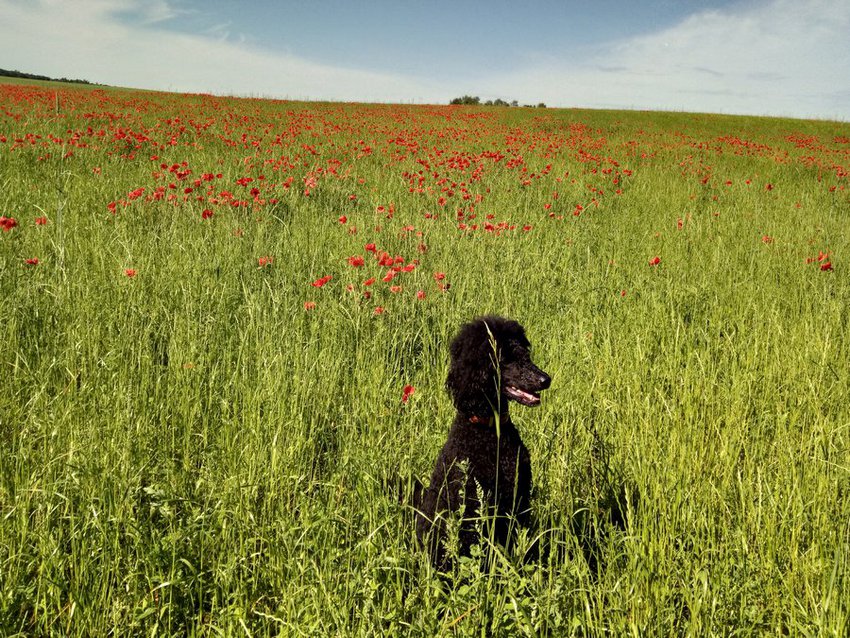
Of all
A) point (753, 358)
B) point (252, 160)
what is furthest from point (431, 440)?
point (252, 160)

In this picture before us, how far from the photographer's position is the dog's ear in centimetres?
190

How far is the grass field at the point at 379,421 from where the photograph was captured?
1562 millimetres

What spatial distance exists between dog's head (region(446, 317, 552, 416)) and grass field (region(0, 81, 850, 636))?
0.46 metres

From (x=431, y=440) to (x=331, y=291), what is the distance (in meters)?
1.69

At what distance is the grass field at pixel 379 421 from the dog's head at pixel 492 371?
458 millimetres

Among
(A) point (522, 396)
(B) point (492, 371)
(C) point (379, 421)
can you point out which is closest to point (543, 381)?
(A) point (522, 396)

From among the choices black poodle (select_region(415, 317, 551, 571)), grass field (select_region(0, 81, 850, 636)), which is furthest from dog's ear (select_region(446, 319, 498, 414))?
grass field (select_region(0, 81, 850, 636))

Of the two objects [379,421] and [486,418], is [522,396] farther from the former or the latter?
[379,421]

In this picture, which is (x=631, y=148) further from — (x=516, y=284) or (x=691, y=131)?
(x=516, y=284)

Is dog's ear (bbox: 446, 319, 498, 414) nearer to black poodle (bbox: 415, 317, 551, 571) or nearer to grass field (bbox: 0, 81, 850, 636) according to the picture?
black poodle (bbox: 415, 317, 551, 571)

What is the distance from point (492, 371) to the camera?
1895mm

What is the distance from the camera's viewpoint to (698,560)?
1.82 m

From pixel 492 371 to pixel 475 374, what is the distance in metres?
0.06

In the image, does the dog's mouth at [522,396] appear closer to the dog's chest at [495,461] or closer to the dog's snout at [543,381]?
the dog's snout at [543,381]
